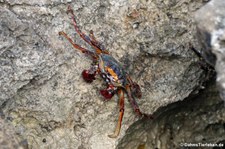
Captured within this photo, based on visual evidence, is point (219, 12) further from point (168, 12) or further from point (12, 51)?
point (12, 51)

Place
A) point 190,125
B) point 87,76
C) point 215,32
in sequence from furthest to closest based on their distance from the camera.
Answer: point 190,125, point 87,76, point 215,32

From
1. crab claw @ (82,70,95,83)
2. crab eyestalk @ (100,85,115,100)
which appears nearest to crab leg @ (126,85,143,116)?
crab eyestalk @ (100,85,115,100)

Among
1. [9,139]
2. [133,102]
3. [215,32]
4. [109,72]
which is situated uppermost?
[215,32]

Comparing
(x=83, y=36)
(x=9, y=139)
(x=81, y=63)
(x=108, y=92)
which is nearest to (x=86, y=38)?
(x=83, y=36)

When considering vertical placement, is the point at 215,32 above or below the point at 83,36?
above

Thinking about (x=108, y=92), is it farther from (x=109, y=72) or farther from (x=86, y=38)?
(x=86, y=38)

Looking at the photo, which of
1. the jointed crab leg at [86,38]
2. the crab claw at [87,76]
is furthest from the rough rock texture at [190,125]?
the jointed crab leg at [86,38]

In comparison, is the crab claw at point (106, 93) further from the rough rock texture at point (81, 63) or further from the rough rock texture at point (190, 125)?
the rough rock texture at point (190, 125)
